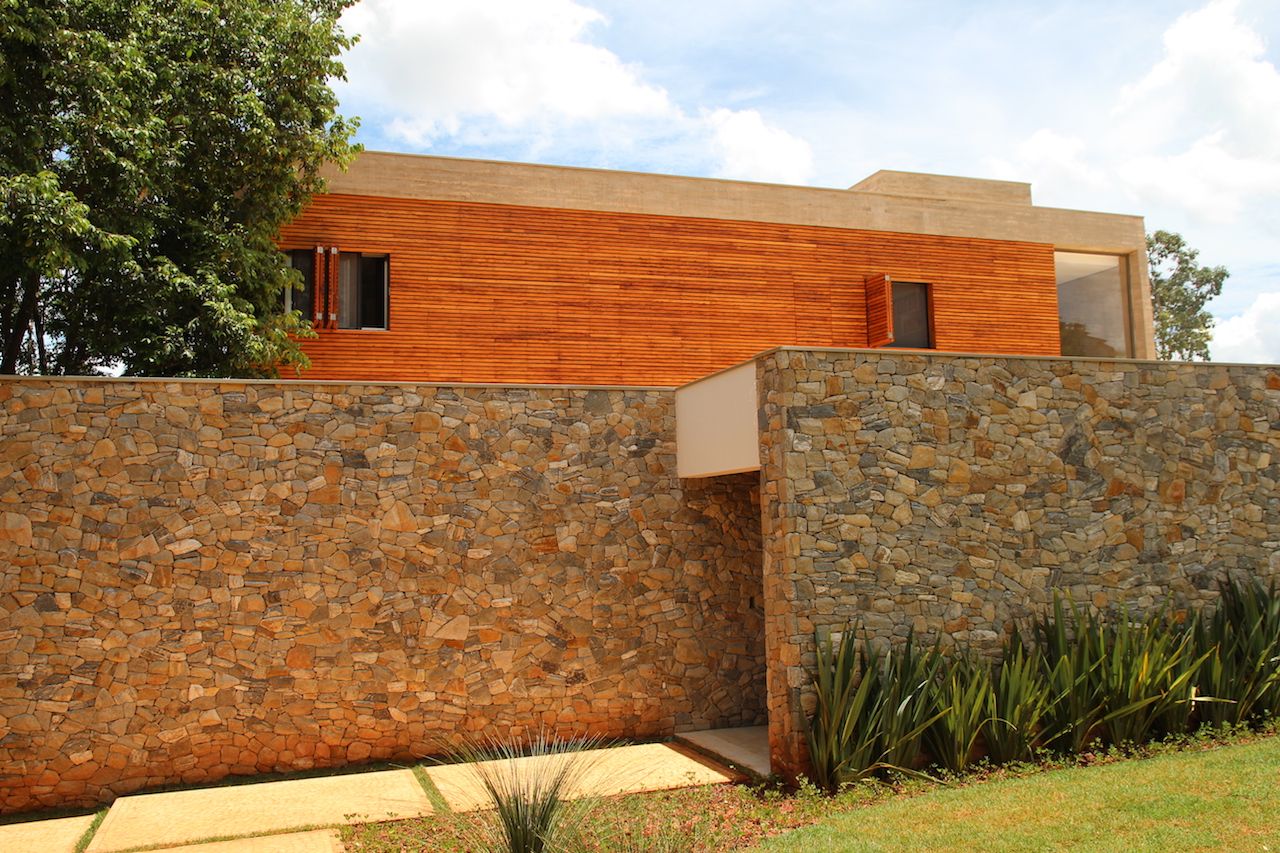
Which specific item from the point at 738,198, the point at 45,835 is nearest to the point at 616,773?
the point at 45,835

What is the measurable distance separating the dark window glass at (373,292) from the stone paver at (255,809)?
7.01 meters

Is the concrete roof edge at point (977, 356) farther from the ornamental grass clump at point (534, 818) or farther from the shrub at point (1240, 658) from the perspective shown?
the ornamental grass clump at point (534, 818)

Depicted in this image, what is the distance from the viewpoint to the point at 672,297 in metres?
15.4

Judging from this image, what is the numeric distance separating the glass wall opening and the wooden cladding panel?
2.80m

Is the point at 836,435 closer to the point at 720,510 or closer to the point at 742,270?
the point at 720,510

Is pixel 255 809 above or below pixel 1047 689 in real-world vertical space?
below

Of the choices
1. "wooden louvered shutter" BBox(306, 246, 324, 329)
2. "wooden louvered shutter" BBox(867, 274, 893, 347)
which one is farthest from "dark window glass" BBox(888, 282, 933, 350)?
"wooden louvered shutter" BBox(306, 246, 324, 329)

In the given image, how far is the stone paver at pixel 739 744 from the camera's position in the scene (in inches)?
361

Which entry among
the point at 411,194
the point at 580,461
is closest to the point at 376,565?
the point at 580,461

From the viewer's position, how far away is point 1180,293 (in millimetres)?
39000

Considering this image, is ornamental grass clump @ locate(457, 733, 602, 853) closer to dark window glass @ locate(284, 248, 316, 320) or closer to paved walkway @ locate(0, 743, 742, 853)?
paved walkway @ locate(0, 743, 742, 853)

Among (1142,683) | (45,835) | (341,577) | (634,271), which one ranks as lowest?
(45,835)

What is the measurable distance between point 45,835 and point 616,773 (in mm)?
4742

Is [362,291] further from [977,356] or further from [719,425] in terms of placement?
[977,356]
